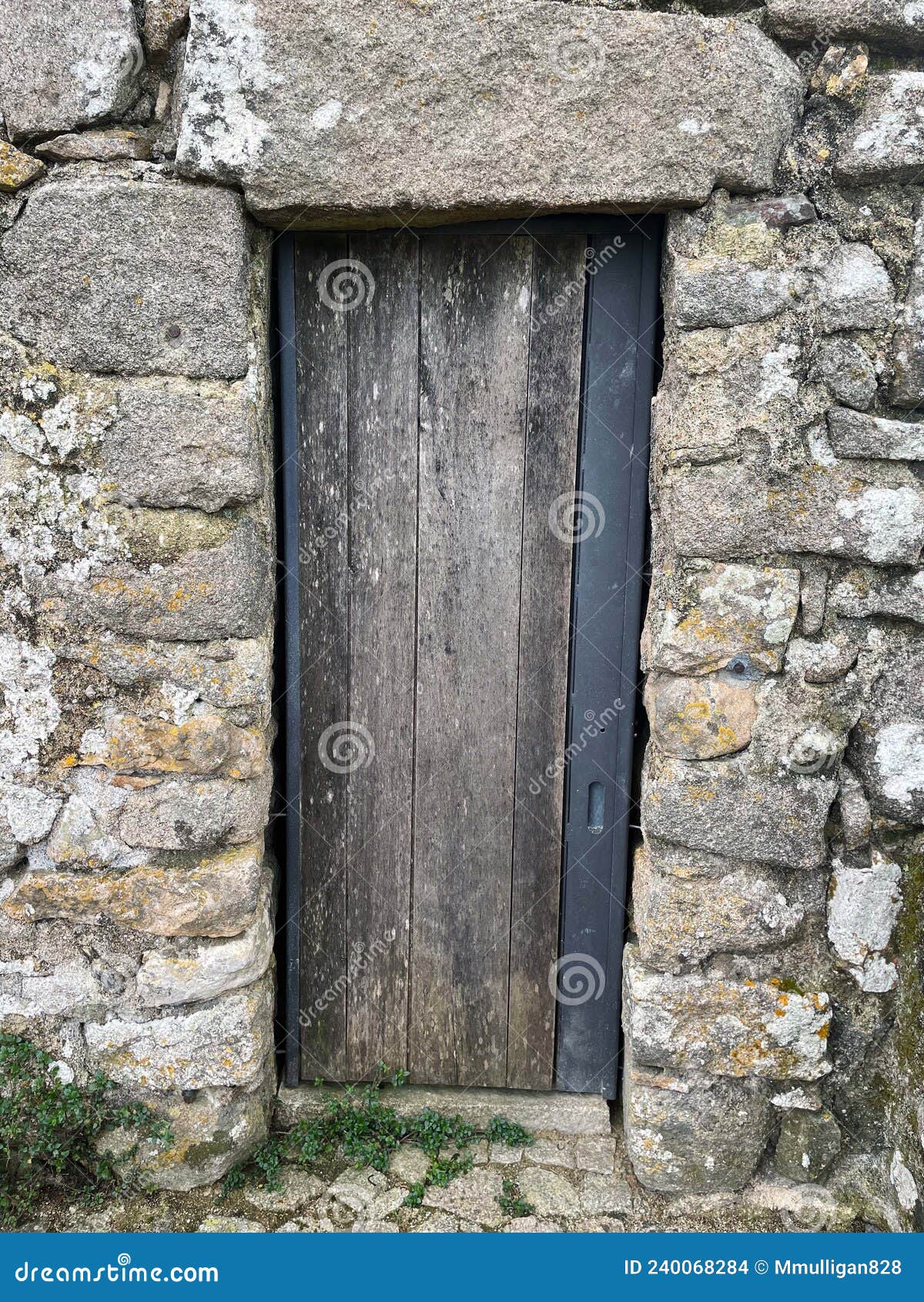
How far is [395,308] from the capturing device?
1999mm

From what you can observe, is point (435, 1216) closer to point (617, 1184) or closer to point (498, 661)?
point (617, 1184)

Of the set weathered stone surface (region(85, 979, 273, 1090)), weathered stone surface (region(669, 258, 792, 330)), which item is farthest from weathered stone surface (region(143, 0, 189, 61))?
weathered stone surface (region(85, 979, 273, 1090))

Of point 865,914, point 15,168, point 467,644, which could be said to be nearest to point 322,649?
point 467,644

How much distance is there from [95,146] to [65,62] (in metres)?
0.15

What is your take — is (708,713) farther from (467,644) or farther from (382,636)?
(382,636)

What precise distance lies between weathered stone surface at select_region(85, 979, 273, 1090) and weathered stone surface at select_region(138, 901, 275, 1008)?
0.05 m

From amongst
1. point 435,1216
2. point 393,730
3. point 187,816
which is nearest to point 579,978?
point 435,1216

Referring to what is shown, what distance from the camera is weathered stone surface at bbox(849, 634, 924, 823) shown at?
6.02 ft

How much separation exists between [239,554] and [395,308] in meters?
0.70

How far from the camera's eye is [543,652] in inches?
83.9

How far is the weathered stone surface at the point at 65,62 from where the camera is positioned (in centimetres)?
165

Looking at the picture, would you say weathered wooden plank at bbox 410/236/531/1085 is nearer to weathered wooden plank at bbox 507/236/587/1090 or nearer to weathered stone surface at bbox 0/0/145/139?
weathered wooden plank at bbox 507/236/587/1090

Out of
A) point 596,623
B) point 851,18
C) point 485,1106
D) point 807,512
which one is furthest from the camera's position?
point 485,1106

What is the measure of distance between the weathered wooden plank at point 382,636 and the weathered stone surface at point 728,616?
654mm
